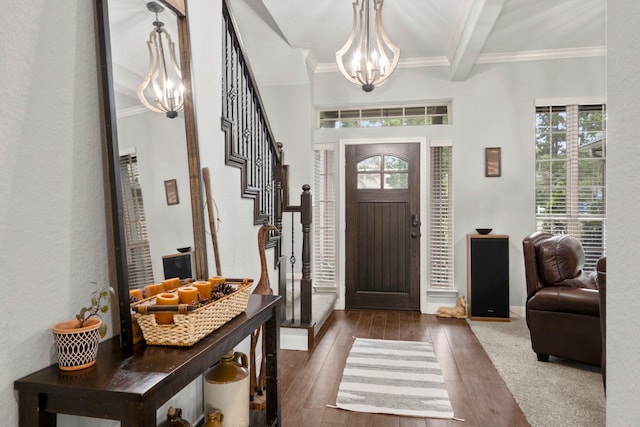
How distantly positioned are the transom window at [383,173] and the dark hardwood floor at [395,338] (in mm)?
1562

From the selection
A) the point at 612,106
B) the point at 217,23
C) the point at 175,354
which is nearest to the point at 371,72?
the point at 217,23

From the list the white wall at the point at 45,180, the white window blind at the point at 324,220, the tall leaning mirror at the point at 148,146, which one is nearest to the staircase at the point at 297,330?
the white window blind at the point at 324,220

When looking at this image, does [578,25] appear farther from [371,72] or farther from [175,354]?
[175,354]

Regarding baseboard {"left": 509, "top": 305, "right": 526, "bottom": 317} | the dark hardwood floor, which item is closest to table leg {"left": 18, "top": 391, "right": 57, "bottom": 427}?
the dark hardwood floor

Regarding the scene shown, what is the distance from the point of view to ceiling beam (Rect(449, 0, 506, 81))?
120 inches

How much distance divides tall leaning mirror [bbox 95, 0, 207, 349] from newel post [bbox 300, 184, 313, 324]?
1533mm

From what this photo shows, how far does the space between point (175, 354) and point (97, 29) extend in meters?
1.03

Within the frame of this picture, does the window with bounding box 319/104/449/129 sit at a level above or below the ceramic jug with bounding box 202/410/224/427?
above

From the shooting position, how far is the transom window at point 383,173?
15.6 ft

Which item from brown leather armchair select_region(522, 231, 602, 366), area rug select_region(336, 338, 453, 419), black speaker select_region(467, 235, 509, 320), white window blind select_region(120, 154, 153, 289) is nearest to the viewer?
white window blind select_region(120, 154, 153, 289)

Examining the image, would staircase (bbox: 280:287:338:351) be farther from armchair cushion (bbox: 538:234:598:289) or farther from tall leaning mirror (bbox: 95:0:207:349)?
armchair cushion (bbox: 538:234:598:289)

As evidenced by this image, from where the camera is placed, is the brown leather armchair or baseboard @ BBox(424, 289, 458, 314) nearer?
the brown leather armchair

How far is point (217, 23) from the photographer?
2.22m

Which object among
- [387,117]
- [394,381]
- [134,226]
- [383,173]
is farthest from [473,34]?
[134,226]
